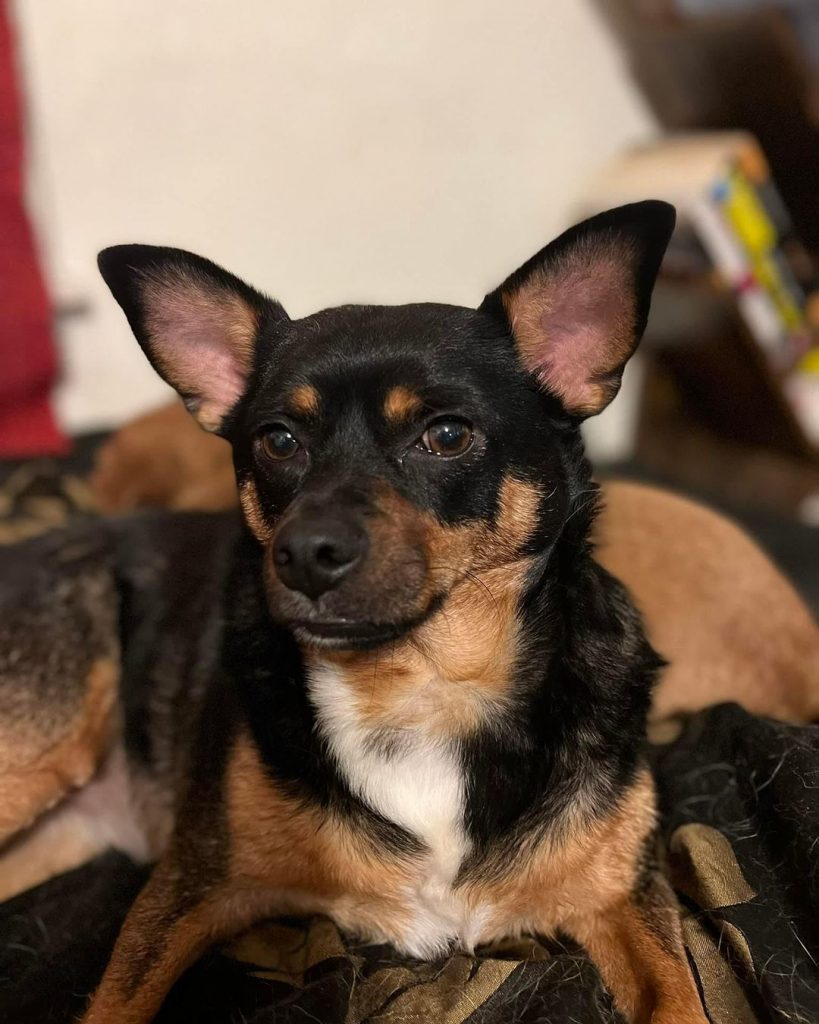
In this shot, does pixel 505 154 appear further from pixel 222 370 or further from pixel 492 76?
pixel 222 370

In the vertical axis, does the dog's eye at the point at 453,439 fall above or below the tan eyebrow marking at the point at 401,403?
below

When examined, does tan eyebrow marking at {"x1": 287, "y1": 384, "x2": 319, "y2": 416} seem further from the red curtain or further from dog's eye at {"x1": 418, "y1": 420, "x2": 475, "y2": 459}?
the red curtain

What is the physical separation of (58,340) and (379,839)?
91.0 inches

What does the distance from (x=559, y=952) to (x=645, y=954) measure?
0.14 meters

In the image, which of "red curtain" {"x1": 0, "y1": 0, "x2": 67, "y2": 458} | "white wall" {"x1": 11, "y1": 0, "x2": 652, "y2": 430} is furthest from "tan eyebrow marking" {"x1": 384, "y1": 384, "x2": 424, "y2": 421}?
"white wall" {"x1": 11, "y1": 0, "x2": 652, "y2": 430}

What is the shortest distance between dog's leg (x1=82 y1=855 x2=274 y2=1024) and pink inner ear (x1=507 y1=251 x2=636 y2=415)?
91 centimetres

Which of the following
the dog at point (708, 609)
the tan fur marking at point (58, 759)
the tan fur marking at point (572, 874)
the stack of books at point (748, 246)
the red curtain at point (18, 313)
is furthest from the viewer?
the stack of books at point (748, 246)

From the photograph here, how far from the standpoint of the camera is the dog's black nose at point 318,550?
1118mm

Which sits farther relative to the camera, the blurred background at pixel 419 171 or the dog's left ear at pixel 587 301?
the blurred background at pixel 419 171

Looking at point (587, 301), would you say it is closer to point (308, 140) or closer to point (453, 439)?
point (453, 439)

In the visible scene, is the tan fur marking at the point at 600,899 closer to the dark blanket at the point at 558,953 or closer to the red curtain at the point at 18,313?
the dark blanket at the point at 558,953

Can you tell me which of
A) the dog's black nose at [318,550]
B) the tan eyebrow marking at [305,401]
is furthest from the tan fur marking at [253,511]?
the dog's black nose at [318,550]

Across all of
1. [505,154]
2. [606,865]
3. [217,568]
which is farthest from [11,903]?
[505,154]

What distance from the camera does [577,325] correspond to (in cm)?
136
